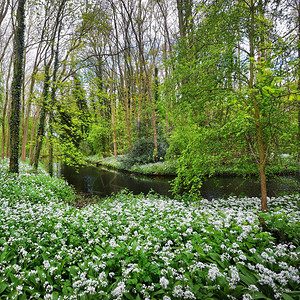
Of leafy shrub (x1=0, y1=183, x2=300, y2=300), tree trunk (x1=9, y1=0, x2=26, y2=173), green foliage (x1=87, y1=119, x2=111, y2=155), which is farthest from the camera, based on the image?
green foliage (x1=87, y1=119, x2=111, y2=155)

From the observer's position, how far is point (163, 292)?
2.29 m

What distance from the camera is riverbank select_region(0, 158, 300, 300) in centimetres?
232

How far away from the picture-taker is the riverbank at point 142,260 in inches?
91.5

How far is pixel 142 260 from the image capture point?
9.32 feet

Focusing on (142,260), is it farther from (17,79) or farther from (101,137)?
(101,137)

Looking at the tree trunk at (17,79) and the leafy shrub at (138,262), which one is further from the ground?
the tree trunk at (17,79)

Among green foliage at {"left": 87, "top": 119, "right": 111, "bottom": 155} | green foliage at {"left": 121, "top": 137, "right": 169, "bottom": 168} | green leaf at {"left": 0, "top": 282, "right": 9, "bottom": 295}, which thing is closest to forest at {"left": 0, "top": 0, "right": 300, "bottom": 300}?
green leaf at {"left": 0, "top": 282, "right": 9, "bottom": 295}

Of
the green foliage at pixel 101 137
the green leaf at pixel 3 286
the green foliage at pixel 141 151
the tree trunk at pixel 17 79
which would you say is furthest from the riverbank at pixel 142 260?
the green foliage at pixel 101 137

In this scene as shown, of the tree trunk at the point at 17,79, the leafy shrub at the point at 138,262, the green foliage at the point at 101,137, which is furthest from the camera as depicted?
the green foliage at the point at 101,137

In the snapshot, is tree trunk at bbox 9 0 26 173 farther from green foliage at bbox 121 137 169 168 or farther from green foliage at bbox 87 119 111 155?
green foliage at bbox 87 119 111 155

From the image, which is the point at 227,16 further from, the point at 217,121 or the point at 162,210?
the point at 162,210

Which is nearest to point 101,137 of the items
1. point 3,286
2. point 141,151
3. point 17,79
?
point 141,151

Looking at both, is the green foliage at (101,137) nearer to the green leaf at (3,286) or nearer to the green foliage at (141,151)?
the green foliage at (141,151)

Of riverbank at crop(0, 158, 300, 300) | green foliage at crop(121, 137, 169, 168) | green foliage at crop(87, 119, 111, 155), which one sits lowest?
riverbank at crop(0, 158, 300, 300)
